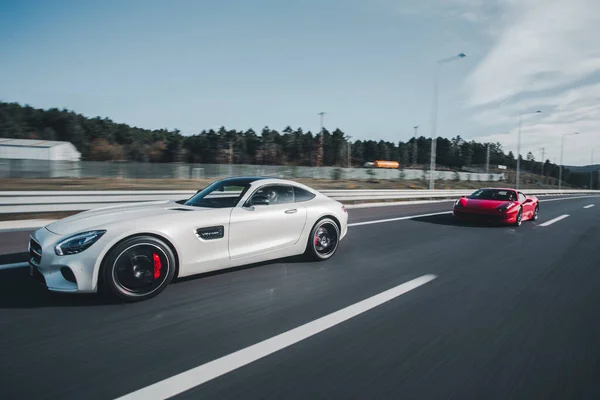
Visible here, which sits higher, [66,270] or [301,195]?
[301,195]

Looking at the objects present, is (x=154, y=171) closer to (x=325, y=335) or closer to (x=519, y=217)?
(x=519, y=217)

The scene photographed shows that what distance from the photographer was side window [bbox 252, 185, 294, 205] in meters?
5.41

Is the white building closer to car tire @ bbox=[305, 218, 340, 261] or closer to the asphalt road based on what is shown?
car tire @ bbox=[305, 218, 340, 261]

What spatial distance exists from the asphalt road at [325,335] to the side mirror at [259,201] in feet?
3.10

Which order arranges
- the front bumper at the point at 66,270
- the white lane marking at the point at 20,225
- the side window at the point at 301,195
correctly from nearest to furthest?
the front bumper at the point at 66,270
the side window at the point at 301,195
the white lane marking at the point at 20,225

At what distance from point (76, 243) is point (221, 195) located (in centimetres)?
210

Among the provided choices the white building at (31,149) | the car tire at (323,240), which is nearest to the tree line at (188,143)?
the white building at (31,149)

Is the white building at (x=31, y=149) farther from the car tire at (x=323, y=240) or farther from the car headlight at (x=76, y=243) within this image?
the car headlight at (x=76, y=243)

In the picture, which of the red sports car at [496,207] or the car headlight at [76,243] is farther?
the red sports car at [496,207]

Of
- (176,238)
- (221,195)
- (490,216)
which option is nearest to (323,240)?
(221,195)

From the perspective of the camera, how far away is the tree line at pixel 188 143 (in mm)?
77312

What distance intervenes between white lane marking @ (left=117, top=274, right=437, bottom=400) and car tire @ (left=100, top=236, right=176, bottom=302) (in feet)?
5.20

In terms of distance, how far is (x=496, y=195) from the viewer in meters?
11.7

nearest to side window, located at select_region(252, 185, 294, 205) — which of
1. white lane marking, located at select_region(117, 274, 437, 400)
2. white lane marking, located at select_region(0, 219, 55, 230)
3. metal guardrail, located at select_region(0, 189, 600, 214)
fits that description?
white lane marking, located at select_region(117, 274, 437, 400)
